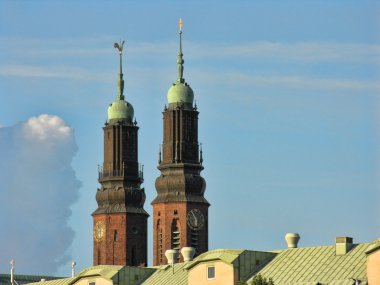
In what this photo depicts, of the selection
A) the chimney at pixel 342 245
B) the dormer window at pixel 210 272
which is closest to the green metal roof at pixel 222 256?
the dormer window at pixel 210 272

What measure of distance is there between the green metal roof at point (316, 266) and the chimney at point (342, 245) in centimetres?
34

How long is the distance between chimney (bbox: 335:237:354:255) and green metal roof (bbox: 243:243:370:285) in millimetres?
336

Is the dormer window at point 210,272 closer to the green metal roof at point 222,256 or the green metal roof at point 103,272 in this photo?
the green metal roof at point 222,256

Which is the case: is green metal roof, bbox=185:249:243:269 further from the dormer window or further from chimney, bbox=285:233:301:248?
chimney, bbox=285:233:301:248

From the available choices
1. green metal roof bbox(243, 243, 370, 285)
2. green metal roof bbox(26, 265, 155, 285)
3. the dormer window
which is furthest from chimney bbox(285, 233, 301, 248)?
green metal roof bbox(26, 265, 155, 285)

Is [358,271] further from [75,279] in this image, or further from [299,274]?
[75,279]

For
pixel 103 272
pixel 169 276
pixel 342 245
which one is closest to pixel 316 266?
pixel 342 245

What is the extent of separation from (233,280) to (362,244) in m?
11.0

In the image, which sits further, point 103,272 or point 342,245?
point 103,272

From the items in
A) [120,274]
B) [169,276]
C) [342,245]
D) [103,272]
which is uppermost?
[103,272]

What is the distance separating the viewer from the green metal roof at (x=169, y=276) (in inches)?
7390

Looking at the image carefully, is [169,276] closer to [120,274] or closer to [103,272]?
[120,274]

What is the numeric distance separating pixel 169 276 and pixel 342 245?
23.2m

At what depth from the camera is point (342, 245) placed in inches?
6806
